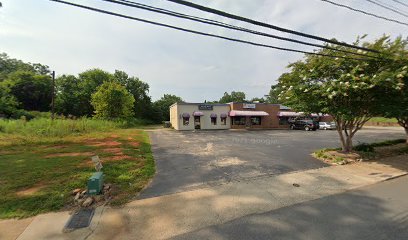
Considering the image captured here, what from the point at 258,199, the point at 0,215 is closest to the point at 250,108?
the point at 258,199

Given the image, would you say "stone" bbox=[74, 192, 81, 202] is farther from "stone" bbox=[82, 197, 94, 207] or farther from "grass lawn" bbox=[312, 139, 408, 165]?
"grass lawn" bbox=[312, 139, 408, 165]

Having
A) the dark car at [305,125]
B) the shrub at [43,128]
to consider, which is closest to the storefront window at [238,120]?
the dark car at [305,125]

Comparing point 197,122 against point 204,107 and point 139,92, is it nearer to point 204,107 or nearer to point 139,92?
point 204,107

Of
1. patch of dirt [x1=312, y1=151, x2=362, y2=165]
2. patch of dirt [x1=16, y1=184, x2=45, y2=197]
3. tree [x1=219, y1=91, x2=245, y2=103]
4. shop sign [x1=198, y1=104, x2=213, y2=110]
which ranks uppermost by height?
tree [x1=219, y1=91, x2=245, y2=103]

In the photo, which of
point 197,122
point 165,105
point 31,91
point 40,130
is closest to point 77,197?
point 40,130

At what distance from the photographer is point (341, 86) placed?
347 inches

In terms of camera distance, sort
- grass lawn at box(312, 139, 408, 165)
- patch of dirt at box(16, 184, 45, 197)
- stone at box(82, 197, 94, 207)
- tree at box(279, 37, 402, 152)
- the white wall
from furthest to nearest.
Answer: the white wall
grass lawn at box(312, 139, 408, 165)
tree at box(279, 37, 402, 152)
patch of dirt at box(16, 184, 45, 197)
stone at box(82, 197, 94, 207)

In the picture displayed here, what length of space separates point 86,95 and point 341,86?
56.6 metres

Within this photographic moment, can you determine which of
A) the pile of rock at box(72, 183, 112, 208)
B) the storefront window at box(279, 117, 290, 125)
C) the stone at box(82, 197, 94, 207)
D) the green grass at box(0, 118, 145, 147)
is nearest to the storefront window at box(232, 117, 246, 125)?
the storefront window at box(279, 117, 290, 125)

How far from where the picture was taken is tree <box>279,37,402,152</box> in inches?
346

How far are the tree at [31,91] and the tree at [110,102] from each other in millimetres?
25247

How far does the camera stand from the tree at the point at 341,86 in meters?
8.79

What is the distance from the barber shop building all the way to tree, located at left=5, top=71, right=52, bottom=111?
4028 cm

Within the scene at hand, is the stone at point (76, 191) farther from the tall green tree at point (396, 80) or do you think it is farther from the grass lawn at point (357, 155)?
the tall green tree at point (396, 80)
